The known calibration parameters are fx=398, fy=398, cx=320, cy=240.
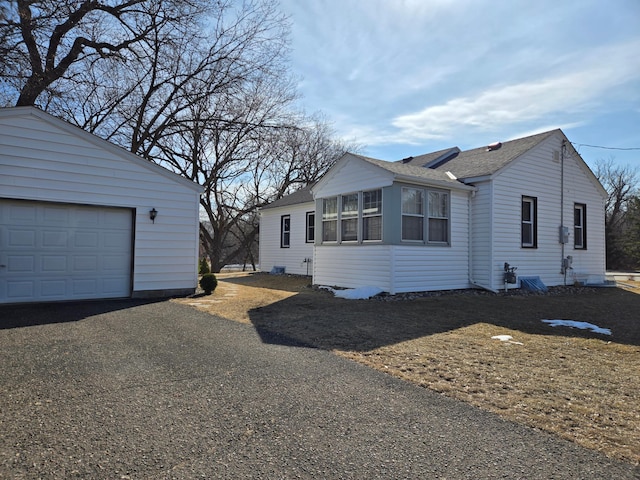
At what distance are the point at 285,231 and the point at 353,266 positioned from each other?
23.9 ft

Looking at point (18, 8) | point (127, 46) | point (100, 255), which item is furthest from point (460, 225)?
point (127, 46)

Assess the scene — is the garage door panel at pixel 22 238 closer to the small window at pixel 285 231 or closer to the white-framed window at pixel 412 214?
the white-framed window at pixel 412 214

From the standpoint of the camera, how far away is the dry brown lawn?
3.10 meters

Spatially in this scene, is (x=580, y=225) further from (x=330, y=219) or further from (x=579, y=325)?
(x=330, y=219)

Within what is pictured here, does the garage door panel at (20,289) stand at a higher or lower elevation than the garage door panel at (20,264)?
lower

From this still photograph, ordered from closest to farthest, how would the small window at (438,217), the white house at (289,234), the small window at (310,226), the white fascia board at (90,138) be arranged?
1. the white fascia board at (90,138)
2. the small window at (438,217)
3. the small window at (310,226)
4. the white house at (289,234)

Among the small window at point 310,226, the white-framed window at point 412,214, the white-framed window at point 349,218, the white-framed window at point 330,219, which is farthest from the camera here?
the small window at point 310,226

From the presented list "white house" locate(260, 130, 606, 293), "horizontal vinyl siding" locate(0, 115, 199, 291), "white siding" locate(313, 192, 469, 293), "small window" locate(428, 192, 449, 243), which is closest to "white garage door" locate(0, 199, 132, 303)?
"horizontal vinyl siding" locate(0, 115, 199, 291)

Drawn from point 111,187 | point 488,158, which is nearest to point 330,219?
point 488,158

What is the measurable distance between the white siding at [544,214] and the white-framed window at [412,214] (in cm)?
225

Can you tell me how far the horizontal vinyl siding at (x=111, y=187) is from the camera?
7.91 m

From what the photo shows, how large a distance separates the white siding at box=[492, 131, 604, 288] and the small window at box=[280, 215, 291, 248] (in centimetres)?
885

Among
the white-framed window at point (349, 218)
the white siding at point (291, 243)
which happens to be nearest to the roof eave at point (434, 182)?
the white-framed window at point (349, 218)

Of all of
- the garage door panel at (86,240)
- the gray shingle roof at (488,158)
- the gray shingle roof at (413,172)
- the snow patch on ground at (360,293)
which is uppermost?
the gray shingle roof at (488,158)
